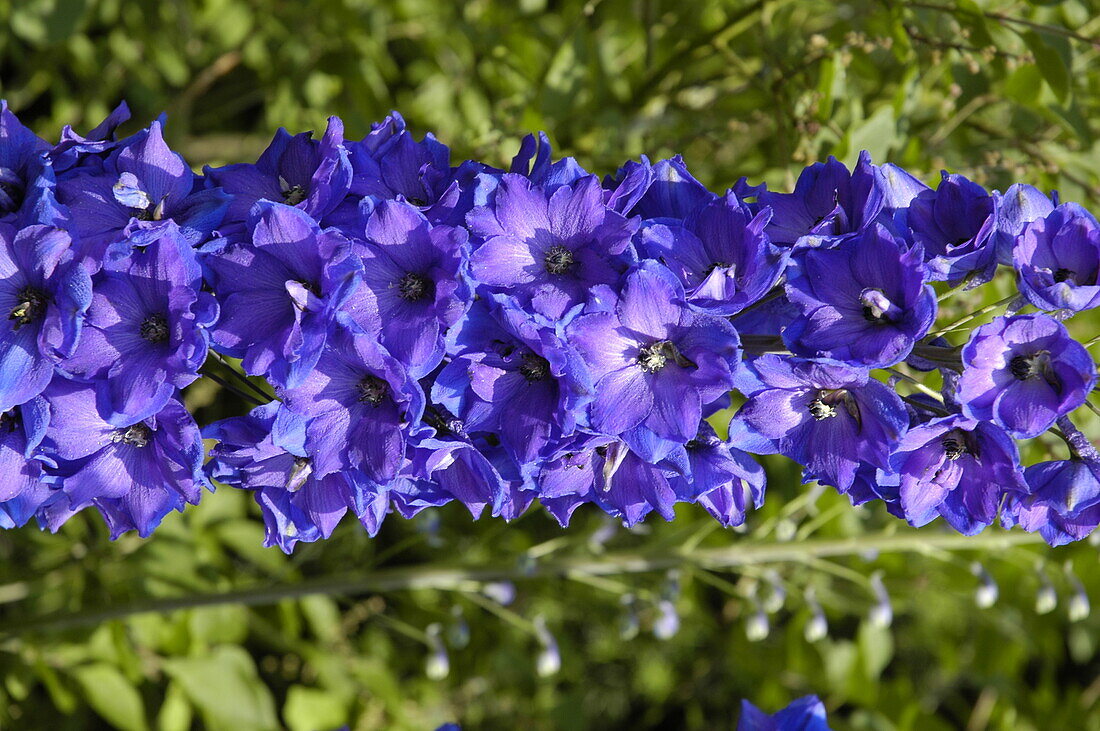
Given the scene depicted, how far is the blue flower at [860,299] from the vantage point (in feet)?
3.47

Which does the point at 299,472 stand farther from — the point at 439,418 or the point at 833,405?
the point at 833,405

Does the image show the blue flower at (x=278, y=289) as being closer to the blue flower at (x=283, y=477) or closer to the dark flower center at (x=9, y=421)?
the blue flower at (x=283, y=477)

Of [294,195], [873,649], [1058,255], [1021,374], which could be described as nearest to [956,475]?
[1021,374]

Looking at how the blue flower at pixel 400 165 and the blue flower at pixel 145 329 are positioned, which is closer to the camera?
the blue flower at pixel 145 329

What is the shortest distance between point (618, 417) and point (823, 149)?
93 cm

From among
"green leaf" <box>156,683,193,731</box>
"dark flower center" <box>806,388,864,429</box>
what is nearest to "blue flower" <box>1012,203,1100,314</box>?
"dark flower center" <box>806,388,864,429</box>

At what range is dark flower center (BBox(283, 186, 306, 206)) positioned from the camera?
1.22 meters

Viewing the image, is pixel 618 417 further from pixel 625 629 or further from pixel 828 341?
pixel 625 629

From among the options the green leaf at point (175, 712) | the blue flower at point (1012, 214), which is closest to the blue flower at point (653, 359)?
the blue flower at point (1012, 214)

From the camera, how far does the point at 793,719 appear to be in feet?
Result: 4.91

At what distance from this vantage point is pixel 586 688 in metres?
3.17

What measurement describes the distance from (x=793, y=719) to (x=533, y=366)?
77 cm

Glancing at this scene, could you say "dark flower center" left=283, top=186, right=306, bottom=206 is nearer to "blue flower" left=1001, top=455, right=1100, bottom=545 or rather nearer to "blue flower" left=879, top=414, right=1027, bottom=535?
"blue flower" left=879, top=414, right=1027, bottom=535

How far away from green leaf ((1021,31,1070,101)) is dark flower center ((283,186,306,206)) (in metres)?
1.24
